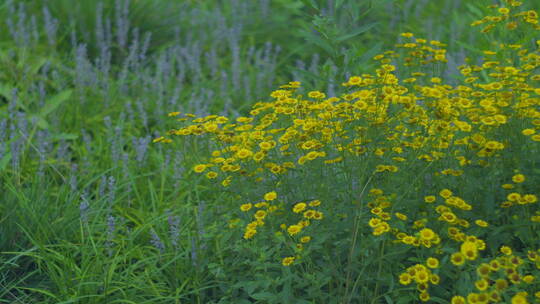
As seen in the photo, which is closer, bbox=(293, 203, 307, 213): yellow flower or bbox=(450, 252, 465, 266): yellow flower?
bbox=(450, 252, 465, 266): yellow flower

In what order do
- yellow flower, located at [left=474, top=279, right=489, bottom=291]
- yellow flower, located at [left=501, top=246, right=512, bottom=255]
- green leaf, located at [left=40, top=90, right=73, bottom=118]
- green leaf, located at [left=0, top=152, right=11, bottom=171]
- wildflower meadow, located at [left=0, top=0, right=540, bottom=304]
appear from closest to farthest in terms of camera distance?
yellow flower, located at [left=474, top=279, right=489, bottom=291] < yellow flower, located at [left=501, top=246, right=512, bottom=255] < wildflower meadow, located at [left=0, top=0, right=540, bottom=304] < green leaf, located at [left=0, top=152, right=11, bottom=171] < green leaf, located at [left=40, top=90, right=73, bottom=118]

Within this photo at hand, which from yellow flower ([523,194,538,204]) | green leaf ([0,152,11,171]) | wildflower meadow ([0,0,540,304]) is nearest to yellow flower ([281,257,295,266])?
wildflower meadow ([0,0,540,304])

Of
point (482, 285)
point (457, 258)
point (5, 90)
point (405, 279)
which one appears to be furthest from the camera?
point (5, 90)

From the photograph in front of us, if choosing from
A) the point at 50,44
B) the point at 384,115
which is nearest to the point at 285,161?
the point at 384,115

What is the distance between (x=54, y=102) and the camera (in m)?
4.36

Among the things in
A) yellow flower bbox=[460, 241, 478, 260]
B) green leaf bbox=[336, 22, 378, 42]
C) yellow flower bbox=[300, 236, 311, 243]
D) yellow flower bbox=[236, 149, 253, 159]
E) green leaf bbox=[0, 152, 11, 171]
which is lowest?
green leaf bbox=[0, 152, 11, 171]

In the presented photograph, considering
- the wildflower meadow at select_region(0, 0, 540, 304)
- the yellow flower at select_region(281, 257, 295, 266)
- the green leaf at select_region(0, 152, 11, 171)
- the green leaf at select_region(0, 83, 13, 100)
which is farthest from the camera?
the green leaf at select_region(0, 83, 13, 100)

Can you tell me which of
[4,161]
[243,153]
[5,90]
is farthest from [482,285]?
[5,90]

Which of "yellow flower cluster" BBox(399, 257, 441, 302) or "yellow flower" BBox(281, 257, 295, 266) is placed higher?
"yellow flower cluster" BBox(399, 257, 441, 302)

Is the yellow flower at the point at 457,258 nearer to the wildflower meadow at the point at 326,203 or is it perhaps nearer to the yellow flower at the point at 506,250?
the wildflower meadow at the point at 326,203

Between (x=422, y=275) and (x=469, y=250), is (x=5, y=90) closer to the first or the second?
(x=422, y=275)

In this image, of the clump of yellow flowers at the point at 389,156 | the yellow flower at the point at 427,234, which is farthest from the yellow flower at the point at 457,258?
the clump of yellow flowers at the point at 389,156

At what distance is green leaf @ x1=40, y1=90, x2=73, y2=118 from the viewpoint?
430cm

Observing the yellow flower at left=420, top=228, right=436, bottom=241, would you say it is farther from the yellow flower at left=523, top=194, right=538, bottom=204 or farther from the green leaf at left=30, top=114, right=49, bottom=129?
the green leaf at left=30, top=114, right=49, bottom=129
